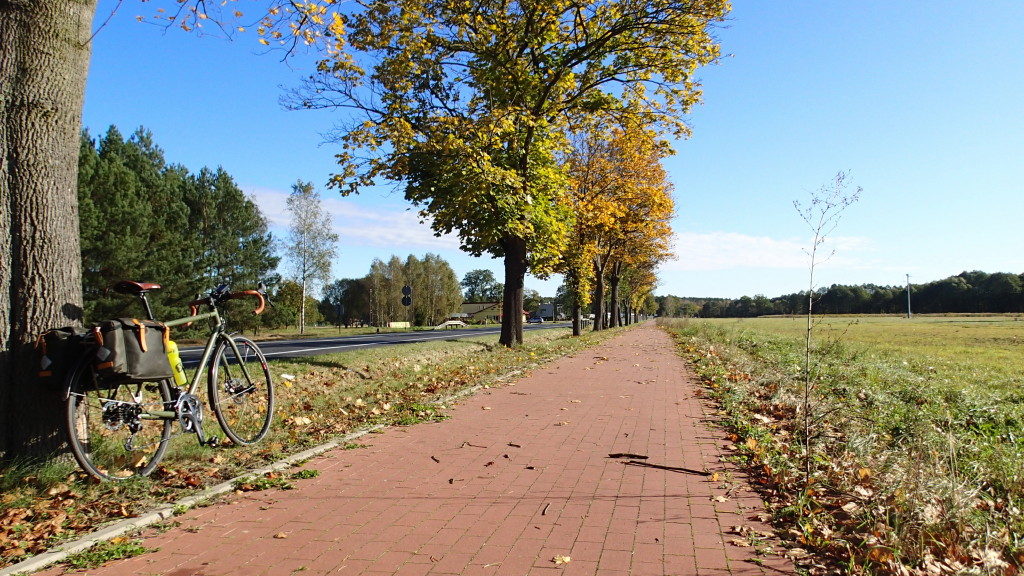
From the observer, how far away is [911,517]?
11.8 ft

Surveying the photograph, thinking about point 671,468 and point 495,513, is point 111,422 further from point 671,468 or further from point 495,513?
point 671,468

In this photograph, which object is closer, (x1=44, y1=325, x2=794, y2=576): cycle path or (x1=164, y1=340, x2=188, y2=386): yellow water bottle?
(x1=44, y1=325, x2=794, y2=576): cycle path

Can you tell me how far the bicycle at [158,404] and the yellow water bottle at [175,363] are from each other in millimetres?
60

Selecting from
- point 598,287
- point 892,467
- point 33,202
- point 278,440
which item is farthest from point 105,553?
point 598,287

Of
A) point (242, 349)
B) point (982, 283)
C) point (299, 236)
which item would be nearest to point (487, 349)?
point (242, 349)

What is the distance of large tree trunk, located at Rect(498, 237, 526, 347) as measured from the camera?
17.8 meters

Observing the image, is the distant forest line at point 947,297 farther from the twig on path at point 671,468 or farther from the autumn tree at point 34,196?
the autumn tree at point 34,196

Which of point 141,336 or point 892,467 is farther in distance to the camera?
point 892,467

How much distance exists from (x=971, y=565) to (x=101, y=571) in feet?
13.9

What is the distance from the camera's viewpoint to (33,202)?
4.38m

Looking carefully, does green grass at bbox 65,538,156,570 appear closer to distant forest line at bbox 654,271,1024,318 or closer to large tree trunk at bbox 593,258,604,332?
large tree trunk at bbox 593,258,604,332

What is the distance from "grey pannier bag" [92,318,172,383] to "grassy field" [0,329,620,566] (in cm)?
74

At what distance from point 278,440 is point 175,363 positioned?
4.91 ft

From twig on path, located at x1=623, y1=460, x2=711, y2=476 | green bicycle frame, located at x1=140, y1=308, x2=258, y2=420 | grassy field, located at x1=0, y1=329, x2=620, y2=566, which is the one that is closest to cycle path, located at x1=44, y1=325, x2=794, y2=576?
twig on path, located at x1=623, y1=460, x2=711, y2=476
